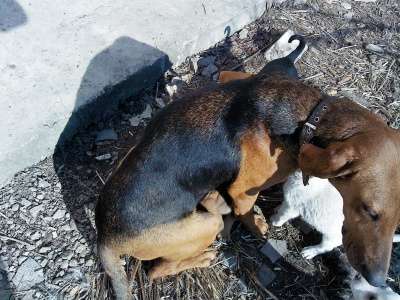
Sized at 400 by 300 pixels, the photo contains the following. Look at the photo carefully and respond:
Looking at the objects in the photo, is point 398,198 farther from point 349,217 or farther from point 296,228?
point 296,228

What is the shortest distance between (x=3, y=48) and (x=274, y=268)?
122 inches

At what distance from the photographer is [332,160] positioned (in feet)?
9.89

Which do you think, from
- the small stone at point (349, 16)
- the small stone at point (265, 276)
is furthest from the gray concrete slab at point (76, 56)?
the small stone at point (265, 276)

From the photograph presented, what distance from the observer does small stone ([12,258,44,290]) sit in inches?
149

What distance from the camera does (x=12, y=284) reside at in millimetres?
3775

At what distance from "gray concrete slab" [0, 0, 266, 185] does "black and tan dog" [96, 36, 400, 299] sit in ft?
3.52

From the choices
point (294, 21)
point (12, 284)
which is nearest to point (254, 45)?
point (294, 21)

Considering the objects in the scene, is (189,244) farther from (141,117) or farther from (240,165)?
(141,117)

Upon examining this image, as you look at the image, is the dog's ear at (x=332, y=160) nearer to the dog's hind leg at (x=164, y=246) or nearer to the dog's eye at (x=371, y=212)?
the dog's eye at (x=371, y=212)

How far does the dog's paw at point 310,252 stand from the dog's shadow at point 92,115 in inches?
71.0

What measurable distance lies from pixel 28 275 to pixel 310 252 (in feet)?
7.66

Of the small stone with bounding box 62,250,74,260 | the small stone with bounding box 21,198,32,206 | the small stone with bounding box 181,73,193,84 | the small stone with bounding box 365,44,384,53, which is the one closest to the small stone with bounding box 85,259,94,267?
the small stone with bounding box 62,250,74,260

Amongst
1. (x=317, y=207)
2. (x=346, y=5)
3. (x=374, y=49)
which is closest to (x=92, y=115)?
(x=317, y=207)

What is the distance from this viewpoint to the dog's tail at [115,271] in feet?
11.4
